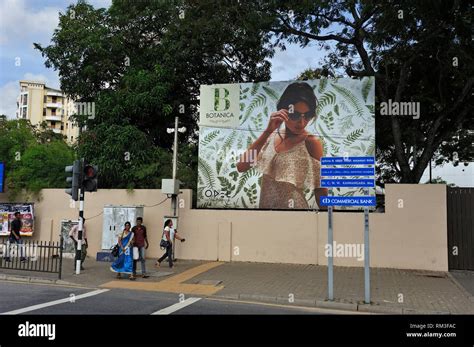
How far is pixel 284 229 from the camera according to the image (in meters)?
15.9

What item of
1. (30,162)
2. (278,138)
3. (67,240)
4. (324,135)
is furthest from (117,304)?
(30,162)

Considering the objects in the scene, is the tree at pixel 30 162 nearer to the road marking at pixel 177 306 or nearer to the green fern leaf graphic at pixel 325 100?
the green fern leaf graphic at pixel 325 100

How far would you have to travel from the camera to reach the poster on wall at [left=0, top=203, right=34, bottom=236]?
1772 centimetres

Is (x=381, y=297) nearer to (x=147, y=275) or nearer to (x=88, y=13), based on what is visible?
(x=147, y=275)

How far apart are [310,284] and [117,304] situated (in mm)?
5096

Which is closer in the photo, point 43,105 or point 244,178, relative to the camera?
Result: point 244,178

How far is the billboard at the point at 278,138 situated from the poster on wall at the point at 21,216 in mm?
6710

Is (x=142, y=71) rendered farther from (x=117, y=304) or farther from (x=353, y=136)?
(x=117, y=304)

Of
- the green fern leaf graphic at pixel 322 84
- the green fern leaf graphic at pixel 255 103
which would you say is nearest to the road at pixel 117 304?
the green fern leaf graphic at pixel 255 103

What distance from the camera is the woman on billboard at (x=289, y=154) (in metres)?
16.6

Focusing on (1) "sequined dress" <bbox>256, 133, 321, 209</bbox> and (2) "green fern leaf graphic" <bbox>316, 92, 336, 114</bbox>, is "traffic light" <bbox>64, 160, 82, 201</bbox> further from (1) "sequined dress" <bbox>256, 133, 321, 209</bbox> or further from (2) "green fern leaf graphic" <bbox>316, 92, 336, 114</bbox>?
(2) "green fern leaf graphic" <bbox>316, 92, 336, 114</bbox>

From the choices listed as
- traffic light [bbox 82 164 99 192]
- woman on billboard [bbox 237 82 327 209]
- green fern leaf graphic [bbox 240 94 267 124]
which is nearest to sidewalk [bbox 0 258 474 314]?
traffic light [bbox 82 164 99 192]
